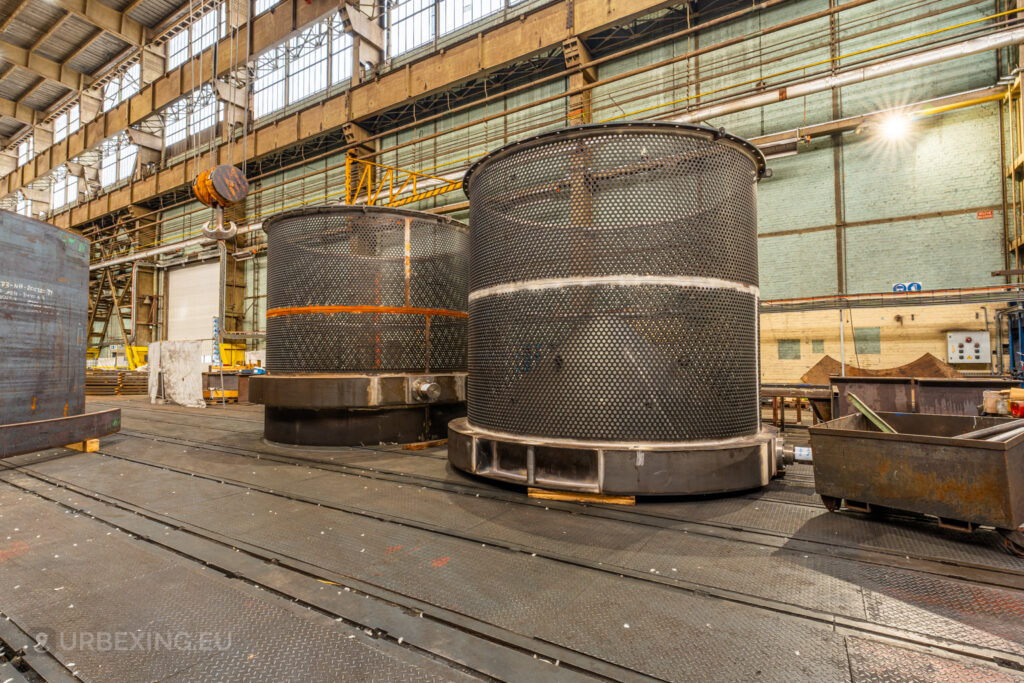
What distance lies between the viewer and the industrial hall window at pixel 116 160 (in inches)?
991

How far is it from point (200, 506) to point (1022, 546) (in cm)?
494

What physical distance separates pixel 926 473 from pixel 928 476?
2 centimetres

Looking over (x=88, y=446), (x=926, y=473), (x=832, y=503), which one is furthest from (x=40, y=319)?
(x=926, y=473)

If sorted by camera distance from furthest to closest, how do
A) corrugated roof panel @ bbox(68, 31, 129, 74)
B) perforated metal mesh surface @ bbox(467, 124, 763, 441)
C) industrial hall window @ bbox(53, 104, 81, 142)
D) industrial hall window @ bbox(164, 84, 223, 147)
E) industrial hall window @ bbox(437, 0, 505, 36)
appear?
industrial hall window @ bbox(53, 104, 81, 142), industrial hall window @ bbox(164, 84, 223, 147), corrugated roof panel @ bbox(68, 31, 129, 74), industrial hall window @ bbox(437, 0, 505, 36), perforated metal mesh surface @ bbox(467, 124, 763, 441)

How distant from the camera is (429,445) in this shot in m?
6.09

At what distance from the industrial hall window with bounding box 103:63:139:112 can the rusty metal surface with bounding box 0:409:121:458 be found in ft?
80.6

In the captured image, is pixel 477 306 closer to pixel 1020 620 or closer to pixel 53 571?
pixel 53 571

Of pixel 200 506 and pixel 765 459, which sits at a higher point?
pixel 765 459

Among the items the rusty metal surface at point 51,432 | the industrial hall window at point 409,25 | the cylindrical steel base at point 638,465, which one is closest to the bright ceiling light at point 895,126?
the cylindrical steel base at point 638,465

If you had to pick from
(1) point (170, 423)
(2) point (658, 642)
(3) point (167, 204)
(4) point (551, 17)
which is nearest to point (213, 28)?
(3) point (167, 204)

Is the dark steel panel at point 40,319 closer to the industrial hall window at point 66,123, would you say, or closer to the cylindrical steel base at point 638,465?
the cylindrical steel base at point 638,465

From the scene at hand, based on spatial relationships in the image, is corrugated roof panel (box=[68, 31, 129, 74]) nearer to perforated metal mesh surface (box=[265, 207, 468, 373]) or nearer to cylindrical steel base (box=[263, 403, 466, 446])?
perforated metal mesh surface (box=[265, 207, 468, 373])

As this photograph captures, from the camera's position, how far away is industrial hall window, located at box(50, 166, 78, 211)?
2887cm

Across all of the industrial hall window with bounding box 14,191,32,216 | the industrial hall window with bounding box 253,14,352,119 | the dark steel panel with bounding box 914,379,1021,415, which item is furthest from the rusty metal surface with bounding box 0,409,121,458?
the industrial hall window with bounding box 14,191,32,216
